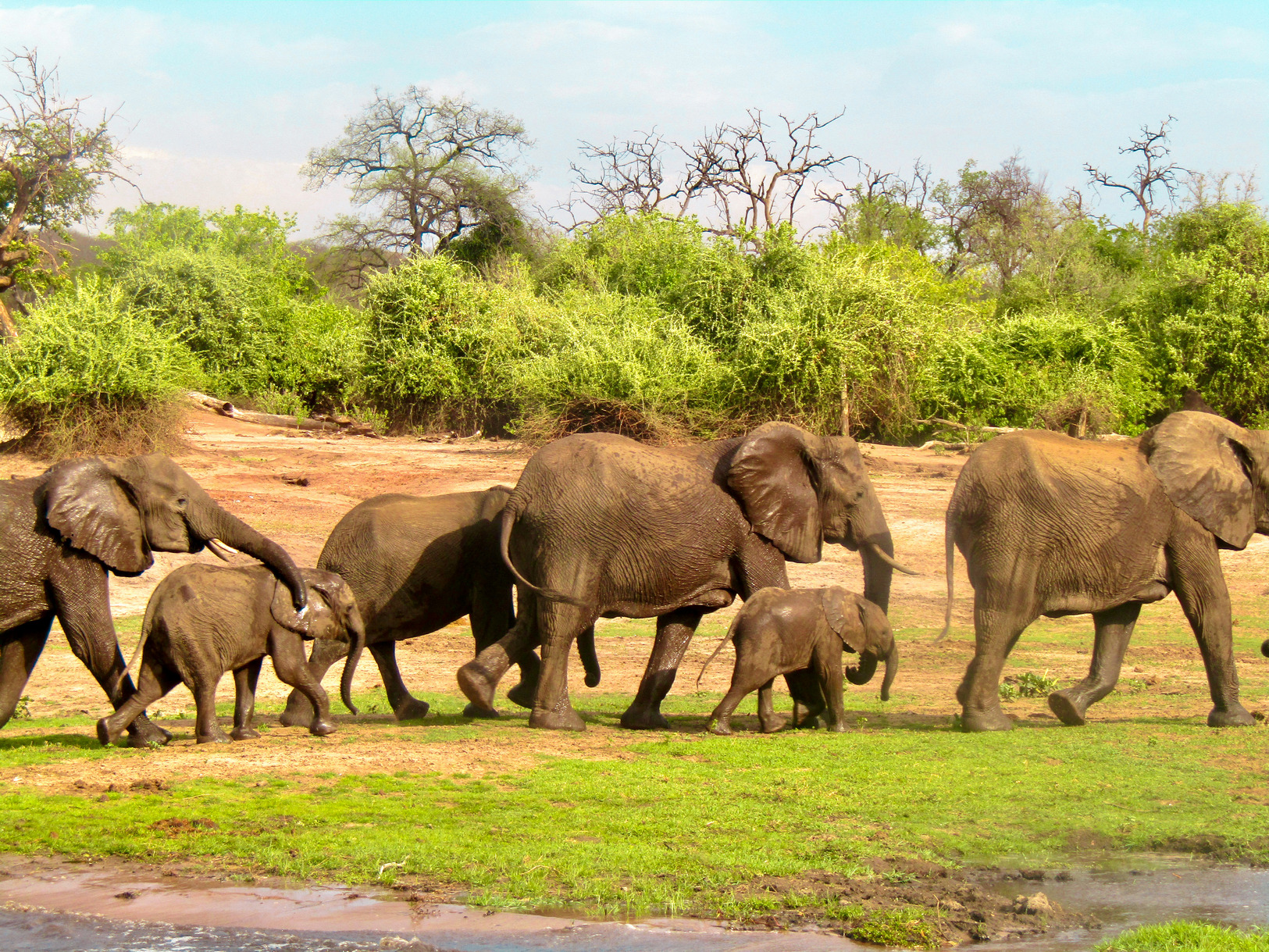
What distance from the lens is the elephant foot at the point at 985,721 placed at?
30.9ft

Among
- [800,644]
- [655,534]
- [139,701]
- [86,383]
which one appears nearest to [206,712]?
[139,701]

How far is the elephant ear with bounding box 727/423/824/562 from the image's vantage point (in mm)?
9922

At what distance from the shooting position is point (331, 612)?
9.39m

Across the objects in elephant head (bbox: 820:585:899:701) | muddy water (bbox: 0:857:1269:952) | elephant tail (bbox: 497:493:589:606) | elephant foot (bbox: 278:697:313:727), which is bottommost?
elephant foot (bbox: 278:697:313:727)

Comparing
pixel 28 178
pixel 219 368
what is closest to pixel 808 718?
pixel 219 368

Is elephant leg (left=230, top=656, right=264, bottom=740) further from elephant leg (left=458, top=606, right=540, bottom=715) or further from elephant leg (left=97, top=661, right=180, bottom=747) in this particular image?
elephant leg (left=458, top=606, right=540, bottom=715)

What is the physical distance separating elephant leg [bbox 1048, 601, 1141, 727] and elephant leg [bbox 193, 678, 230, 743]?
5.71 m

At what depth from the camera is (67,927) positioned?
5328mm

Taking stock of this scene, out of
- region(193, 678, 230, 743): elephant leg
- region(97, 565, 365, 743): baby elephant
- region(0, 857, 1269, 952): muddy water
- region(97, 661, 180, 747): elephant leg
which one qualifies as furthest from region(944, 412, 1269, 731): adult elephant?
region(97, 661, 180, 747): elephant leg

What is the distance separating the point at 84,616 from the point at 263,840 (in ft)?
9.28

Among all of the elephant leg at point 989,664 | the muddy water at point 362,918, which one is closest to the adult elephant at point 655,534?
the elephant leg at point 989,664

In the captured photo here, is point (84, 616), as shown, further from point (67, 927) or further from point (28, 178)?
point (28, 178)

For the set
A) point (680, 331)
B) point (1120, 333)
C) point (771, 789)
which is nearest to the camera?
point (771, 789)

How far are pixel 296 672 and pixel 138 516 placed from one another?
56.1 inches
